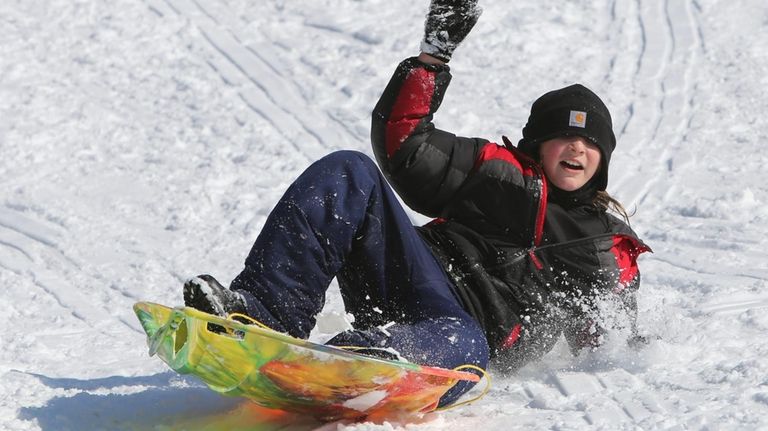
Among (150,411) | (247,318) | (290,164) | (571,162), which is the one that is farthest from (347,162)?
(290,164)

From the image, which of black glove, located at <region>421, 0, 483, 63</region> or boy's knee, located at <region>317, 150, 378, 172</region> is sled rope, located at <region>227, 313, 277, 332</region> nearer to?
boy's knee, located at <region>317, 150, 378, 172</region>

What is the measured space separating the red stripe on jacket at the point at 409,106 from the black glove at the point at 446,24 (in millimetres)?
75

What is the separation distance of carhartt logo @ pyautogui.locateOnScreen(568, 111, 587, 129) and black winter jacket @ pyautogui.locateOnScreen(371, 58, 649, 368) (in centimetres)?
15

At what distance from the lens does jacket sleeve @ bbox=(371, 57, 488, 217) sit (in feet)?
9.95

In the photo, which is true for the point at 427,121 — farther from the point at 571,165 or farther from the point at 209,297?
the point at 209,297

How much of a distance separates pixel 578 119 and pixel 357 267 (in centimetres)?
77

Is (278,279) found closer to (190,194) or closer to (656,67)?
(190,194)

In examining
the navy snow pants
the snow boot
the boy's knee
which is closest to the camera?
the snow boot

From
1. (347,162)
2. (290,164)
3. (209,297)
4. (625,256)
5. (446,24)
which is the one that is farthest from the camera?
(290,164)

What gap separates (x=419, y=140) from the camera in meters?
3.04

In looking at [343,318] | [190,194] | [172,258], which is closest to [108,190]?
[190,194]

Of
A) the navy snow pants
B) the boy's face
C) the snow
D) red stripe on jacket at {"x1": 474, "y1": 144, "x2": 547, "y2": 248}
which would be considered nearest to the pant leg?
the navy snow pants

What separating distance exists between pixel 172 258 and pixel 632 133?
2347 mm

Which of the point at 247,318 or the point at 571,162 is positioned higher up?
the point at 571,162
